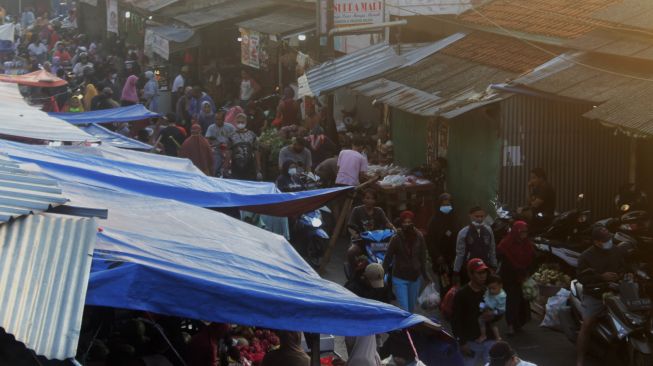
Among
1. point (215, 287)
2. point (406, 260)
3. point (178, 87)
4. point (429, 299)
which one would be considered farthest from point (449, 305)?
point (178, 87)

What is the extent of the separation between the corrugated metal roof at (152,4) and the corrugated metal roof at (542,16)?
1322 cm

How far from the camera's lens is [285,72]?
998 inches

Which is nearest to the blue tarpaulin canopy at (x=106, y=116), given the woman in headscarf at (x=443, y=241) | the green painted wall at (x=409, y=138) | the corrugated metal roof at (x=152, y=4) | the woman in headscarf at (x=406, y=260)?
the green painted wall at (x=409, y=138)

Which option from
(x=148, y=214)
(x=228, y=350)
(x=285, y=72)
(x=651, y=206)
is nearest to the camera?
(x=148, y=214)

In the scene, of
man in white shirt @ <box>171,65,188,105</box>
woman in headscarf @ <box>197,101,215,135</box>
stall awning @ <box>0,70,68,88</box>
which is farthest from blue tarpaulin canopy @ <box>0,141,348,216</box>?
man in white shirt @ <box>171,65,188,105</box>

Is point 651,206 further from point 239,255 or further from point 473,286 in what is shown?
point 239,255

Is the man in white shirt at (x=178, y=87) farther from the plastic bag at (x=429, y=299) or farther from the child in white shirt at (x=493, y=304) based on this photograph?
the child in white shirt at (x=493, y=304)

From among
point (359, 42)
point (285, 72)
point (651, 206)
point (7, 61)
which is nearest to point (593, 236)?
point (651, 206)

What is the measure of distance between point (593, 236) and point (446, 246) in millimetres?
2512

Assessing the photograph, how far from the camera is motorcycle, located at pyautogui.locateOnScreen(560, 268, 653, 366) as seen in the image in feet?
31.4

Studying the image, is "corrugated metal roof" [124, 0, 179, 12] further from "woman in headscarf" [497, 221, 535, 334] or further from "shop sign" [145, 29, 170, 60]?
"woman in headscarf" [497, 221, 535, 334]

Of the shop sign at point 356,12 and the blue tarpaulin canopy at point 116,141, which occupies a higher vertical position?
the shop sign at point 356,12

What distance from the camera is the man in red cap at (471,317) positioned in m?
9.34

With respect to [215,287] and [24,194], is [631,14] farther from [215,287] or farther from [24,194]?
[24,194]
